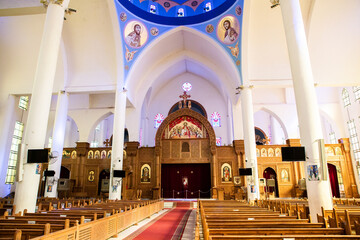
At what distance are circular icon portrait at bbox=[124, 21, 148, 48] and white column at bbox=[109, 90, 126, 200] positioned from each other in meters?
3.53

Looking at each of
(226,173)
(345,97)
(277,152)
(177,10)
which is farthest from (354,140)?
(177,10)

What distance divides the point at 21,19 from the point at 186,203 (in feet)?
50.2

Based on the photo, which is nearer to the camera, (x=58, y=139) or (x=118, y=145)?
(x=118, y=145)

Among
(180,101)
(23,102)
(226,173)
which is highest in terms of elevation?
(180,101)

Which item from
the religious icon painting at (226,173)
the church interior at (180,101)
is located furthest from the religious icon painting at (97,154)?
the religious icon painting at (226,173)

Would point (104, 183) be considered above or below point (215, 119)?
below

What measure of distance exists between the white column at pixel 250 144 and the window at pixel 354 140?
29.3ft

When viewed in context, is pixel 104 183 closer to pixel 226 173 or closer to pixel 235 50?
pixel 226 173

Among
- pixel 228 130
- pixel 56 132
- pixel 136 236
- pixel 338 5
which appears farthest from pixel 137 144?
pixel 338 5

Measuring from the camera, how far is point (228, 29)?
652 inches

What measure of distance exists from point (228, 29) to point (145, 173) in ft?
39.8

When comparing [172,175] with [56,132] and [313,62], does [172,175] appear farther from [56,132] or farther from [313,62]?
[313,62]

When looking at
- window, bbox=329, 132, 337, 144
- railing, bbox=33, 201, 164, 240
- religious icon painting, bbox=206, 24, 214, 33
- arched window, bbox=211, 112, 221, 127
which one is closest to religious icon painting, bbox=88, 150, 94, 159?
arched window, bbox=211, 112, 221, 127

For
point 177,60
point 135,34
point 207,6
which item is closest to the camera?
point 135,34
